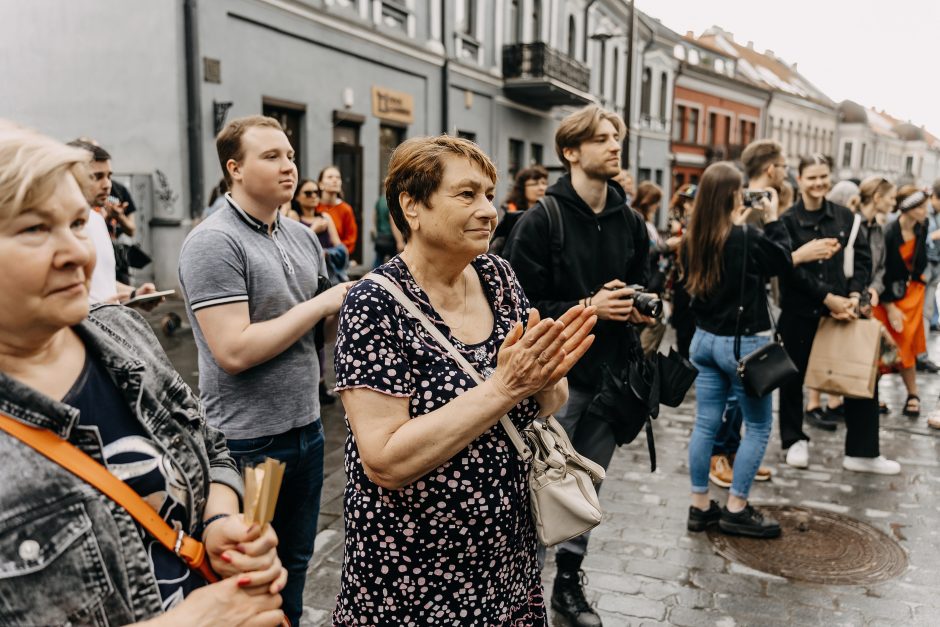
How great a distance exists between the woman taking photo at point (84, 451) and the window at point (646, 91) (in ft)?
112

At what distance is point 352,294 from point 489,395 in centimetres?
45

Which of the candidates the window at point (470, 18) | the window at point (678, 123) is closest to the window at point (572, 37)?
the window at point (470, 18)

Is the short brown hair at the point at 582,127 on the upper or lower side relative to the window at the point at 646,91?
lower

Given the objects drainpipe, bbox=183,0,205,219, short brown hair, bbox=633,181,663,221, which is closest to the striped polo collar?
short brown hair, bbox=633,181,663,221

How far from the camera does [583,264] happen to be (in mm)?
3355

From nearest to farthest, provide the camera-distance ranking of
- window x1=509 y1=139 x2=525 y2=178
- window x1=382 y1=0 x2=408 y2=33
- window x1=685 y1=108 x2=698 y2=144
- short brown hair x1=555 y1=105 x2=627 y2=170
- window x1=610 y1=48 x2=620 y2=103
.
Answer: short brown hair x1=555 y1=105 x2=627 y2=170 → window x1=382 y1=0 x2=408 y2=33 → window x1=509 y1=139 x2=525 y2=178 → window x1=610 y1=48 x2=620 y2=103 → window x1=685 y1=108 x2=698 y2=144

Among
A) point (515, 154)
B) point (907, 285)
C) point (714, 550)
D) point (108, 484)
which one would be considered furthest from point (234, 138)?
point (515, 154)

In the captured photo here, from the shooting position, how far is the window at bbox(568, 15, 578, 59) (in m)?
26.3

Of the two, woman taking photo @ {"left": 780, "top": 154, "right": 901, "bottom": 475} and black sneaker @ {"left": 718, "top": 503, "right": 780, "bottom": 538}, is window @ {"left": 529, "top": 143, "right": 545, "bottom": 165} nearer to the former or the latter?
woman taking photo @ {"left": 780, "top": 154, "right": 901, "bottom": 475}

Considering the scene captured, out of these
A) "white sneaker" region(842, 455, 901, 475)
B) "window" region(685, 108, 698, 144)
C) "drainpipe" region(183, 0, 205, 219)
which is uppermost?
"window" region(685, 108, 698, 144)

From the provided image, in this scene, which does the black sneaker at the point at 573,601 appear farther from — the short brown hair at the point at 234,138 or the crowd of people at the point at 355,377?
the short brown hair at the point at 234,138

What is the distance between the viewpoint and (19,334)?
120cm

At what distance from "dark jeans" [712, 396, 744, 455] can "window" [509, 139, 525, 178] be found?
58.5ft

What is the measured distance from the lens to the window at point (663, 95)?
1389 inches
